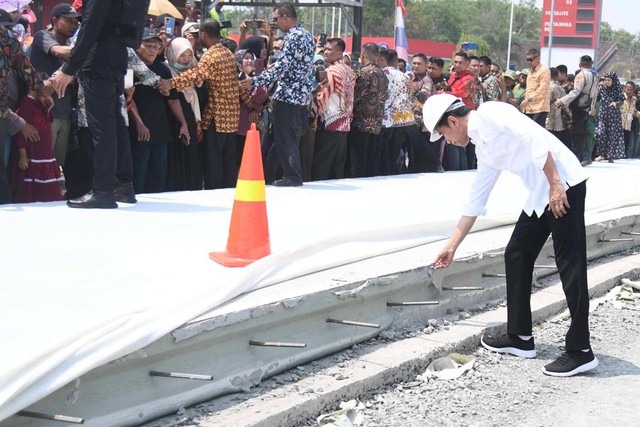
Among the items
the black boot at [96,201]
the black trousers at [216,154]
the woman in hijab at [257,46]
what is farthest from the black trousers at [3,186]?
the woman in hijab at [257,46]

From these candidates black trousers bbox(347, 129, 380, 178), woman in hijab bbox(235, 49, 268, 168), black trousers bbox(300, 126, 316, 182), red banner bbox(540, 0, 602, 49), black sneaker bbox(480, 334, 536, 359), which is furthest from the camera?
red banner bbox(540, 0, 602, 49)

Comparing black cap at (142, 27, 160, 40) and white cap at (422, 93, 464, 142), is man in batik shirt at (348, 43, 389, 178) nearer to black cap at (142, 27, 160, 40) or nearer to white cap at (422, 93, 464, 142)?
black cap at (142, 27, 160, 40)

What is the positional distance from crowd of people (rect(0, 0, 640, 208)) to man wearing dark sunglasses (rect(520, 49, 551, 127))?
1.05 m

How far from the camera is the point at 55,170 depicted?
8008 mm

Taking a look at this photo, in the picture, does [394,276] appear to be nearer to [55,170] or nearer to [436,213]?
[436,213]

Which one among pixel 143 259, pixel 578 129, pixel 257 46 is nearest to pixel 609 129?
pixel 578 129

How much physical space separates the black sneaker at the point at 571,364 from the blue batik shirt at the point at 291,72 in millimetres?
4806

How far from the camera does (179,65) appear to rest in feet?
30.8

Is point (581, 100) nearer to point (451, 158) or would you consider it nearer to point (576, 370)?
point (451, 158)

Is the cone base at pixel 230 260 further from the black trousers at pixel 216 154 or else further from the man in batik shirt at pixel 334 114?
the man in batik shirt at pixel 334 114

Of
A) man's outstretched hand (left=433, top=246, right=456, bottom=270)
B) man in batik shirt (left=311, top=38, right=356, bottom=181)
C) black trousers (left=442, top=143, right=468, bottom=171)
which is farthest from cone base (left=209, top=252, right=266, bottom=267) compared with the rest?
black trousers (left=442, top=143, right=468, bottom=171)

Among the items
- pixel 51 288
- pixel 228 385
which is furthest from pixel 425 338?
pixel 51 288

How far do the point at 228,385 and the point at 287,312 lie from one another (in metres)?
0.53

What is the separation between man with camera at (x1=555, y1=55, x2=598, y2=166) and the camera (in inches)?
624
